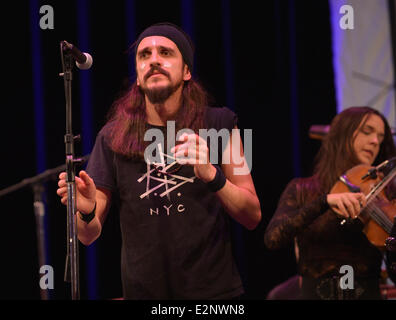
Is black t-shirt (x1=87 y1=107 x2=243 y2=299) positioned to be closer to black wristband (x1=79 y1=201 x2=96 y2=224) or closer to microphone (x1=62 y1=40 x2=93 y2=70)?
black wristband (x1=79 y1=201 x2=96 y2=224)

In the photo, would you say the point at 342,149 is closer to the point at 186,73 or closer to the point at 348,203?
the point at 348,203

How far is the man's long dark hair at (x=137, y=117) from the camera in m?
2.18

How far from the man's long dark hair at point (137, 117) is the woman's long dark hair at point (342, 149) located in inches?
42.0

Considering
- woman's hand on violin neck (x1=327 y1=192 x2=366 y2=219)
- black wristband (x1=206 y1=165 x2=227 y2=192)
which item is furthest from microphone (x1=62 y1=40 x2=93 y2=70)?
woman's hand on violin neck (x1=327 y1=192 x2=366 y2=219)

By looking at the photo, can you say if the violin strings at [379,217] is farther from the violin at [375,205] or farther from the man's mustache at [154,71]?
the man's mustache at [154,71]

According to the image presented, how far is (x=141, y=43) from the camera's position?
7.52ft

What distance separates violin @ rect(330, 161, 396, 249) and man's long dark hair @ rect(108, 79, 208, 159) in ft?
2.96

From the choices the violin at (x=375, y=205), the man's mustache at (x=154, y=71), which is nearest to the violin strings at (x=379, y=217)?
the violin at (x=375, y=205)

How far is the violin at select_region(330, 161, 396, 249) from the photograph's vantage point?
2648mm

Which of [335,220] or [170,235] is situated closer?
[170,235]

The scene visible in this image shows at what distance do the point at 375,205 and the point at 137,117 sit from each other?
48.8 inches

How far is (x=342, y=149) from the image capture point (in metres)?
3.15

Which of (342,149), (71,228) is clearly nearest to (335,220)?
(342,149)

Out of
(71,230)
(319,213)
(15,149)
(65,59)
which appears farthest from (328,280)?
(15,149)
